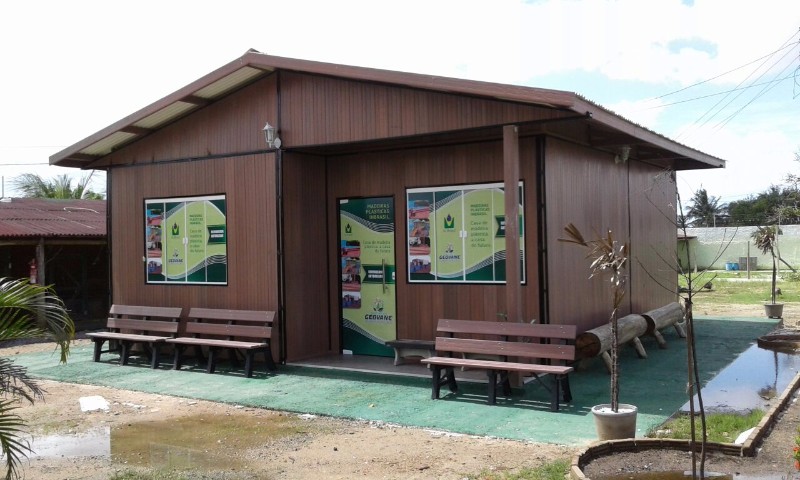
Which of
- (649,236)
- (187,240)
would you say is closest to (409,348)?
(187,240)

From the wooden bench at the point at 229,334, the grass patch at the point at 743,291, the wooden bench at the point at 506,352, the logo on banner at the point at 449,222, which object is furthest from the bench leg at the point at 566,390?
the grass patch at the point at 743,291

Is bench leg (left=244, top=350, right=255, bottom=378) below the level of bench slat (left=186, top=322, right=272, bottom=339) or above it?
below

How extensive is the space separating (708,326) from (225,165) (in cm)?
933

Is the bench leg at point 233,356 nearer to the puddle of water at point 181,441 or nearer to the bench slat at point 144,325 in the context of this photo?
the bench slat at point 144,325

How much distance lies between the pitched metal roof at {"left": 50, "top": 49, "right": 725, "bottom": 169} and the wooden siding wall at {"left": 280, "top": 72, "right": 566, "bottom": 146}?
0.33 metres

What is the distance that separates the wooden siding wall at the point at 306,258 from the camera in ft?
33.6

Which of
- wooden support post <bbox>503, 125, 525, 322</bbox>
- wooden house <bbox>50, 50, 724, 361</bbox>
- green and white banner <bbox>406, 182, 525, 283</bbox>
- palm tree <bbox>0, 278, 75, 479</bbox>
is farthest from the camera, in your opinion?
green and white banner <bbox>406, 182, 525, 283</bbox>

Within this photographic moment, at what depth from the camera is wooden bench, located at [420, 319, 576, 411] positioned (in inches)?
296

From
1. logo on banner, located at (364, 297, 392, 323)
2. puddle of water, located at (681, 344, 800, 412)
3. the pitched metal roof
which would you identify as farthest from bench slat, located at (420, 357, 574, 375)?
the pitched metal roof

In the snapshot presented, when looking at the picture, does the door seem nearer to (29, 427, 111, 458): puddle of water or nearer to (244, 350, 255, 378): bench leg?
(244, 350, 255, 378): bench leg

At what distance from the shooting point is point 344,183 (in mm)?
10844

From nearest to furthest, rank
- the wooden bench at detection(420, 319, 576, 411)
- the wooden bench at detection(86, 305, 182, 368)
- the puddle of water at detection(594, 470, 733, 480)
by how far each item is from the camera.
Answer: the puddle of water at detection(594, 470, 733, 480), the wooden bench at detection(420, 319, 576, 411), the wooden bench at detection(86, 305, 182, 368)

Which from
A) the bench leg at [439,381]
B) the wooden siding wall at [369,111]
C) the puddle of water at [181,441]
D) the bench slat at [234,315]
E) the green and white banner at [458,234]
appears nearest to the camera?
the puddle of water at [181,441]

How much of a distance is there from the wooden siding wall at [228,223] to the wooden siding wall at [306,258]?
23 centimetres
